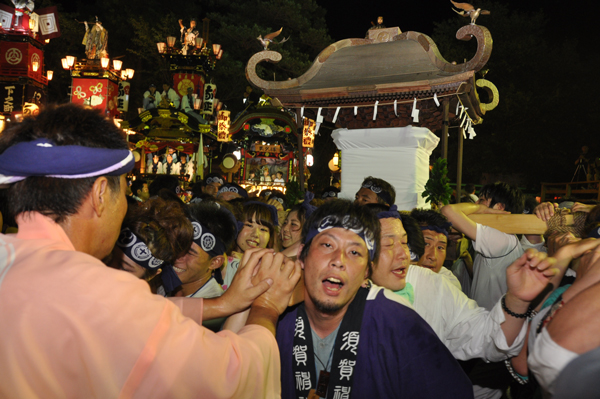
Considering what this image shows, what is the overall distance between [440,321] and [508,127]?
25008 mm

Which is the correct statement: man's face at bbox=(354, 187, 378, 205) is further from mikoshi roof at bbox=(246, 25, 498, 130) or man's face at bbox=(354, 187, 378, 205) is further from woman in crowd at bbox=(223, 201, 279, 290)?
mikoshi roof at bbox=(246, 25, 498, 130)

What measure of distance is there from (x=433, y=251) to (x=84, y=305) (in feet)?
11.5

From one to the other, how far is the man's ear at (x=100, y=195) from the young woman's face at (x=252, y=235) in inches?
120

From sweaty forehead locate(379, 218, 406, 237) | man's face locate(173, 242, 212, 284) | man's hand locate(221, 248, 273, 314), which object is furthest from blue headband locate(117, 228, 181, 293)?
sweaty forehead locate(379, 218, 406, 237)

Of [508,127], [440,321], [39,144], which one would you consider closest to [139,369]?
[39,144]

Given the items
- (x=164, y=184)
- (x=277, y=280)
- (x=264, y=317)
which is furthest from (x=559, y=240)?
(x=164, y=184)

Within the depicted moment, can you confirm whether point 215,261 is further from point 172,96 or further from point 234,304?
point 172,96

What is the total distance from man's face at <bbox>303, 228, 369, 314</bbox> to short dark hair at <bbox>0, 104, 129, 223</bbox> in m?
1.34

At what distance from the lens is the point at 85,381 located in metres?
1.25

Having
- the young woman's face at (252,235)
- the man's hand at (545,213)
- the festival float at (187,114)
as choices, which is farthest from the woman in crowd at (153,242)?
the festival float at (187,114)

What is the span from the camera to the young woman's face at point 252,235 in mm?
4602

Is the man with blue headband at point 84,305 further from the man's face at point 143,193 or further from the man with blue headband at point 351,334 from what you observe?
the man's face at point 143,193

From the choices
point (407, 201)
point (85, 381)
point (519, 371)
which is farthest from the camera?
point (407, 201)

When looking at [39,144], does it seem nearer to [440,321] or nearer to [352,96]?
[440,321]
